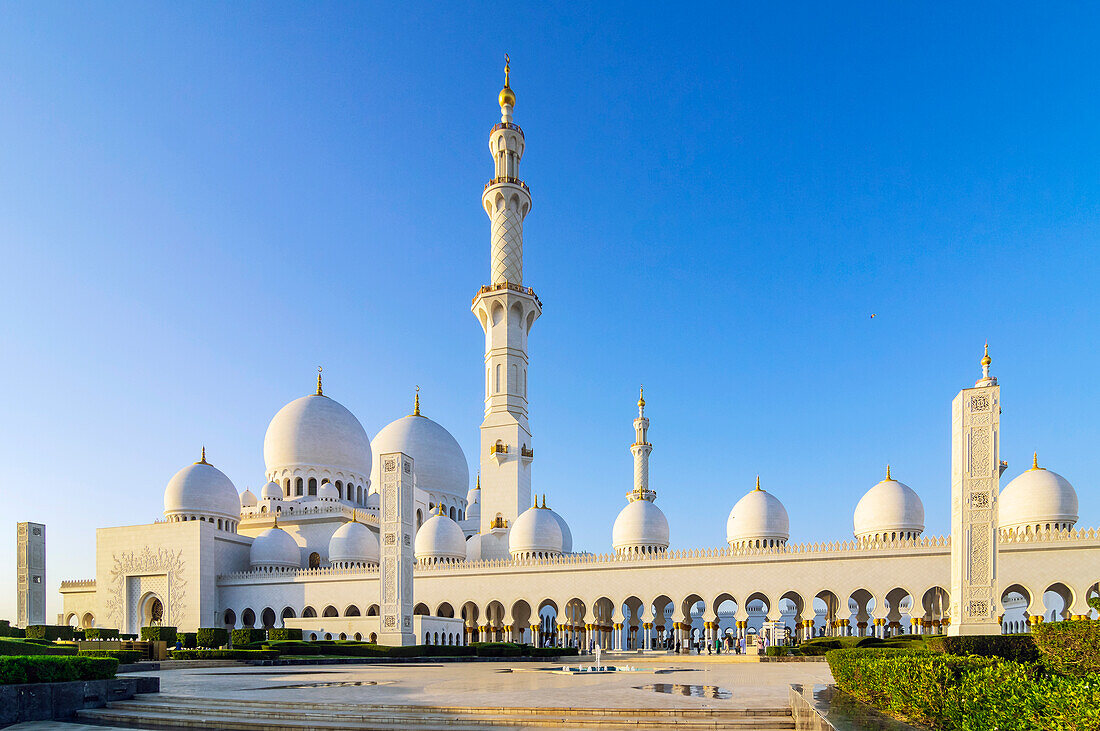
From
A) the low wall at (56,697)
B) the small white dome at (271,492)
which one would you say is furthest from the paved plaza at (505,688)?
the small white dome at (271,492)

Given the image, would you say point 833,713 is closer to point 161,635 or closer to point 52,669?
point 52,669

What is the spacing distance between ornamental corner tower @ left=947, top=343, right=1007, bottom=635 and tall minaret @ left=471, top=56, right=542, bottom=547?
19771mm

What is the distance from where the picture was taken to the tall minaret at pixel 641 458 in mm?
40875

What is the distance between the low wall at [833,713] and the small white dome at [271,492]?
3554cm

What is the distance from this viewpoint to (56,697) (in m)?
10.8

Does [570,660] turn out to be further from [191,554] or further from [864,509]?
[191,554]

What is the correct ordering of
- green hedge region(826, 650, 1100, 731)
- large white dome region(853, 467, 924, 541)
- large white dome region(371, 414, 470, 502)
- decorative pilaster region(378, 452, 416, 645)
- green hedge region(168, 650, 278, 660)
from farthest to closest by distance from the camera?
large white dome region(371, 414, 470, 502) → large white dome region(853, 467, 924, 541) → decorative pilaster region(378, 452, 416, 645) → green hedge region(168, 650, 278, 660) → green hedge region(826, 650, 1100, 731)

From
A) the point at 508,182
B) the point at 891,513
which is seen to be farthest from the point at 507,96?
the point at 891,513

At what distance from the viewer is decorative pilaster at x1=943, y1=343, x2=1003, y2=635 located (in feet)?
69.0

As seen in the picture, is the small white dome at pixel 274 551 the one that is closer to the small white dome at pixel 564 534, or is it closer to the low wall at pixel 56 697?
the small white dome at pixel 564 534

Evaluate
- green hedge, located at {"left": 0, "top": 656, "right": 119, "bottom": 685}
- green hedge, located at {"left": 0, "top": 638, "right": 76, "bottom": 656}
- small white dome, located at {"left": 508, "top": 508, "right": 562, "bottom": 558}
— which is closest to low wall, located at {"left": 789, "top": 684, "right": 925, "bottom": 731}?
green hedge, located at {"left": 0, "top": 656, "right": 119, "bottom": 685}

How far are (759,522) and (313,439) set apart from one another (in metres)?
22.1

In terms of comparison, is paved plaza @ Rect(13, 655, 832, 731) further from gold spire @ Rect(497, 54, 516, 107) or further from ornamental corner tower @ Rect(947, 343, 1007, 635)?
gold spire @ Rect(497, 54, 516, 107)

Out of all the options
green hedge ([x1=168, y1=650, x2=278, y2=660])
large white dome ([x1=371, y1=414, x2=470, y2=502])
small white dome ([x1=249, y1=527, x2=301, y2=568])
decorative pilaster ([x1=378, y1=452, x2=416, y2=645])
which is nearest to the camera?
green hedge ([x1=168, y1=650, x2=278, y2=660])
